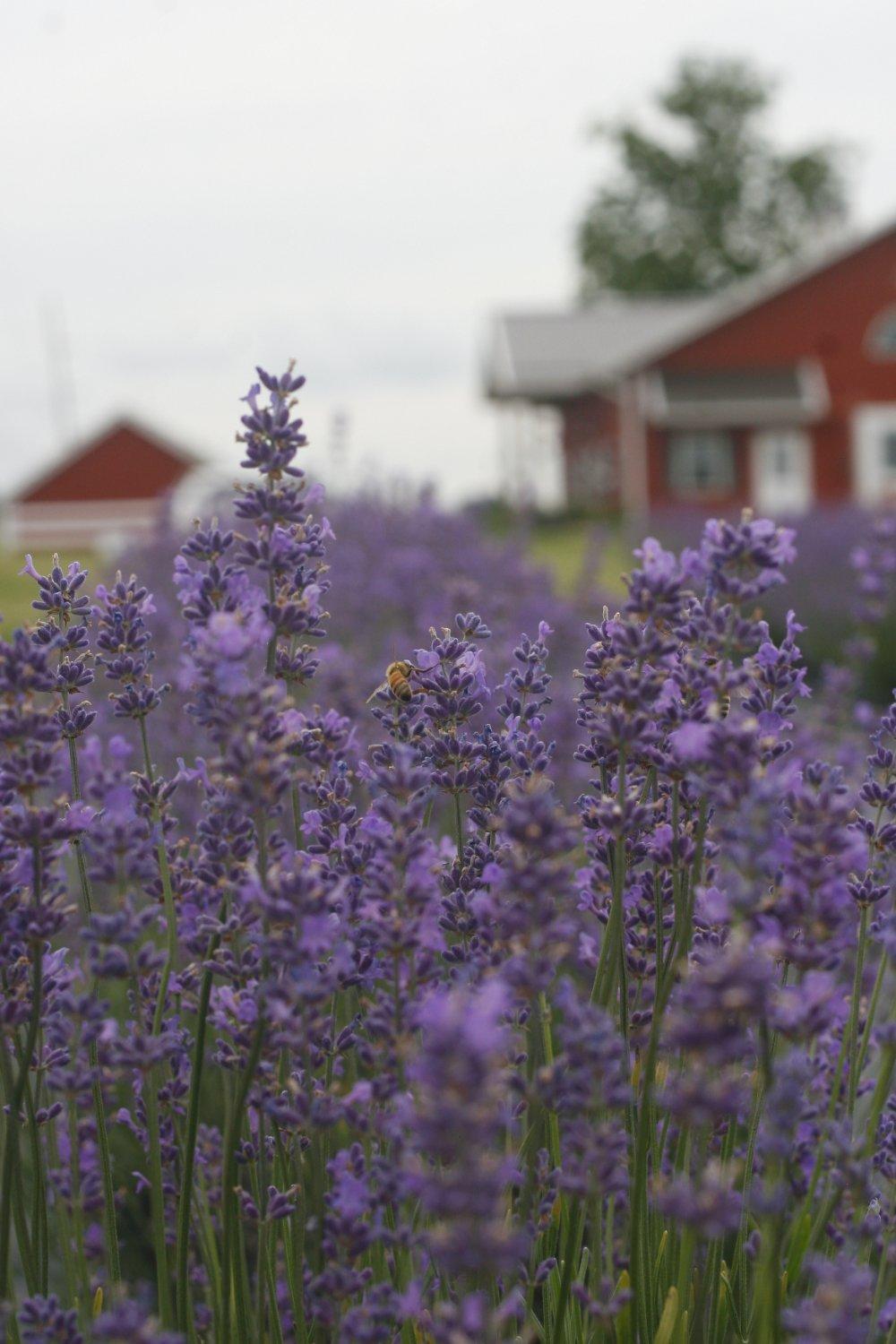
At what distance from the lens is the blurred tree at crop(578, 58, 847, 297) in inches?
1939

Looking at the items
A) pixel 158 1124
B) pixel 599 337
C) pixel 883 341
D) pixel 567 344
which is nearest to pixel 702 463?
pixel 883 341

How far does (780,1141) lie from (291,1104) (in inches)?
23.9

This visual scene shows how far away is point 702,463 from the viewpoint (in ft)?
105

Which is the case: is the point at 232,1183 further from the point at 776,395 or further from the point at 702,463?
the point at 702,463

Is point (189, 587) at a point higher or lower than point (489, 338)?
lower

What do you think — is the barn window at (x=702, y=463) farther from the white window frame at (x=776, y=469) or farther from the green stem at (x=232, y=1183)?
the green stem at (x=232, y=1183)

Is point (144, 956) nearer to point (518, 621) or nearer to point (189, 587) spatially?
point (189, 587)

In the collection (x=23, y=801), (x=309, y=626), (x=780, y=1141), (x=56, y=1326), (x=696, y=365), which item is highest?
(x=696, y=365)

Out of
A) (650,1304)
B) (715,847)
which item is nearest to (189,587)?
(715,847)

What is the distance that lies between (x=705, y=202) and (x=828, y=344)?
20.2 metres

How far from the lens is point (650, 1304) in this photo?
178 cm

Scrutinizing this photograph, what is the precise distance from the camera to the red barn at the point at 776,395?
30.6 meters

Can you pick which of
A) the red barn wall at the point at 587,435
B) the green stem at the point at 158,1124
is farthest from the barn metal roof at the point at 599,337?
the green stem at the point at 158,1124

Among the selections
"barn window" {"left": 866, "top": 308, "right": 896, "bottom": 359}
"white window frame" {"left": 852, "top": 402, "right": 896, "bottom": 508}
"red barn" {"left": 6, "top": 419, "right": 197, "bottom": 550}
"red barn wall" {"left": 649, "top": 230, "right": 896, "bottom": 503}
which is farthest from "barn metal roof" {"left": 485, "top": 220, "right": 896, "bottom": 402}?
"red barn" {"left": 6, "top": 419, "right": 197, "bottom": 550}
